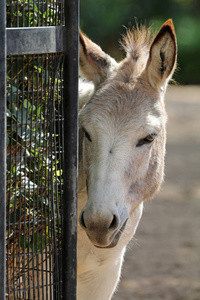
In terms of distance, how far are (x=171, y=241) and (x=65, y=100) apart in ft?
15.6

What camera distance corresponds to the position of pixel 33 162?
2365 mm

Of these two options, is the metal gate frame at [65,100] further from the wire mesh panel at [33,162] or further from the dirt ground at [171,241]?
the dirt ground at [171,241]

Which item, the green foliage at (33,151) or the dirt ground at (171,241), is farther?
the dirt ground at (171,241)

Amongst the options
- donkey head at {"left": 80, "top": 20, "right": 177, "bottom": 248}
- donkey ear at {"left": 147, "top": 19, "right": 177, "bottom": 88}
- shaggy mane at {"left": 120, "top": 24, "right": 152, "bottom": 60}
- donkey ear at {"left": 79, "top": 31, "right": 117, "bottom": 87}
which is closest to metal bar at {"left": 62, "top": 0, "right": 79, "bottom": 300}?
donkey head at {"left": 80, "top": 20, "right": 177, "bottom": 248}

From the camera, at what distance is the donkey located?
9.00ft

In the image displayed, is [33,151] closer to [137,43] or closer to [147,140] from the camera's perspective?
[147,140]

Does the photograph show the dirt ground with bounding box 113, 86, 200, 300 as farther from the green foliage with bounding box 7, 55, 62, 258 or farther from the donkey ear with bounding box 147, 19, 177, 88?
the green foliage with bounding box 7, 55, 62, 258

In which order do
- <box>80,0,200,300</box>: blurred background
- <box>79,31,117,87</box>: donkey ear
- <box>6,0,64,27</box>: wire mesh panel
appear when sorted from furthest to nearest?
1. <box>80,0,200,300</box>: blurred background
2. <box>79,31,117,87</box>: donkey ear
3. <box>6,0,64,27</box>: wire mesh panel

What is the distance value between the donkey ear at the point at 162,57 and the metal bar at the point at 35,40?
872 millimetres

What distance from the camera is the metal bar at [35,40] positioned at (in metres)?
2.07

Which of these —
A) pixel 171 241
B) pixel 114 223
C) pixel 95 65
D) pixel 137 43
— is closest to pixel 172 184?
pixel 171 241

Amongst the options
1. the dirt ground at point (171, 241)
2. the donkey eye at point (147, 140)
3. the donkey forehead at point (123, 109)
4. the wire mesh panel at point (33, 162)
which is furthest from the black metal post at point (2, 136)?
the dirt ground at point (171, 241)

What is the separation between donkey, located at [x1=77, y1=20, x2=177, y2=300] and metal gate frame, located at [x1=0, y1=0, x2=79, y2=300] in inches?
11.2

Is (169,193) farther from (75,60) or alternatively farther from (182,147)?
(75,60)
